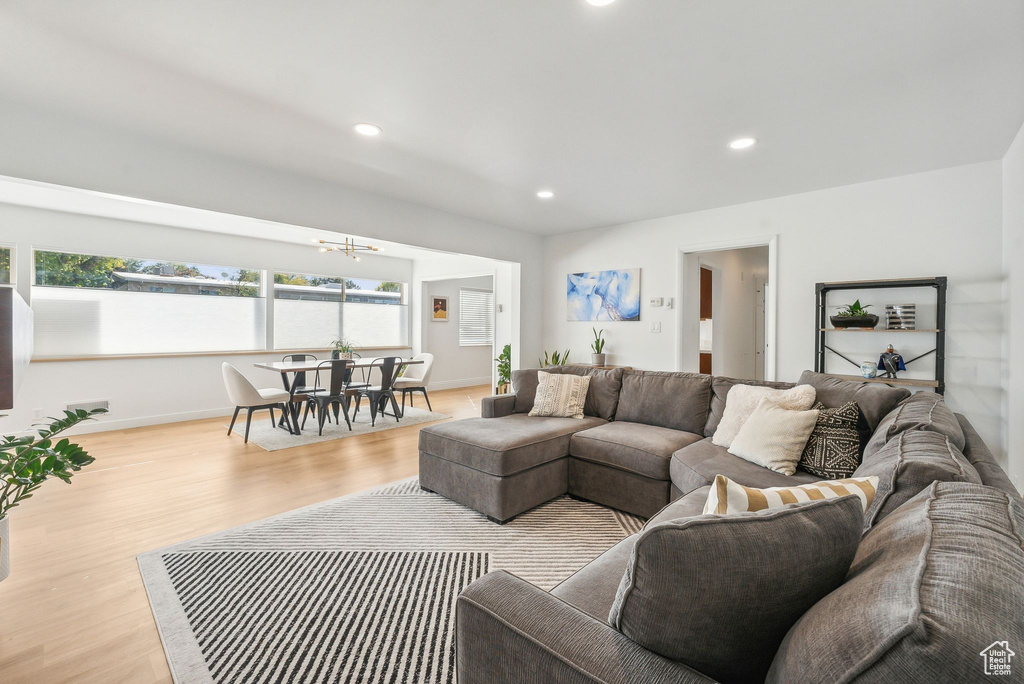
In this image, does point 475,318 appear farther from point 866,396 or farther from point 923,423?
point 923,423

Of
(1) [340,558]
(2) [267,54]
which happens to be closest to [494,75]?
(2) [267,54]

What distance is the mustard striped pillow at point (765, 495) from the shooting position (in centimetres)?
102

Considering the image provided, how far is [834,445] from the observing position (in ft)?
7.57

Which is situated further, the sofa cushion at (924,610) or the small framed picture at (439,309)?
the small framed picture at (439,309)

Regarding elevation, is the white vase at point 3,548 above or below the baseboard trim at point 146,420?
above

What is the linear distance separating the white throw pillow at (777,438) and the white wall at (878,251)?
2189 mm

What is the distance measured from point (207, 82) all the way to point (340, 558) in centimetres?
256

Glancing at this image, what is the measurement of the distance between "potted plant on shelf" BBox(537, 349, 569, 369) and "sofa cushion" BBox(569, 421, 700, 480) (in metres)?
2.64

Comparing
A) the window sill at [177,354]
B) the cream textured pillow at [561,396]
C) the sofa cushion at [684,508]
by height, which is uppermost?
the window sill at [177,354]

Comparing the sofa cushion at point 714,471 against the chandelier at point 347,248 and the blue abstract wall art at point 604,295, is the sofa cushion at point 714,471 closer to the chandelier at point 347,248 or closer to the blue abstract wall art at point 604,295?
the blue abstract wall art at point 604,295

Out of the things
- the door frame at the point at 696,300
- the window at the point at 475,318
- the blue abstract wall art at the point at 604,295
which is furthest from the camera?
the window at the point at 475,318

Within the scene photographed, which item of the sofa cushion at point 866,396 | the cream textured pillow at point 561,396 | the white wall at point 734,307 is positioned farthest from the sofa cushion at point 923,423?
the white wall at point 734,307

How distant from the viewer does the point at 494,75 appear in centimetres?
230

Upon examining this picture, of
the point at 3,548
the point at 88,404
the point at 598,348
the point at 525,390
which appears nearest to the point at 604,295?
the point at 598,348
